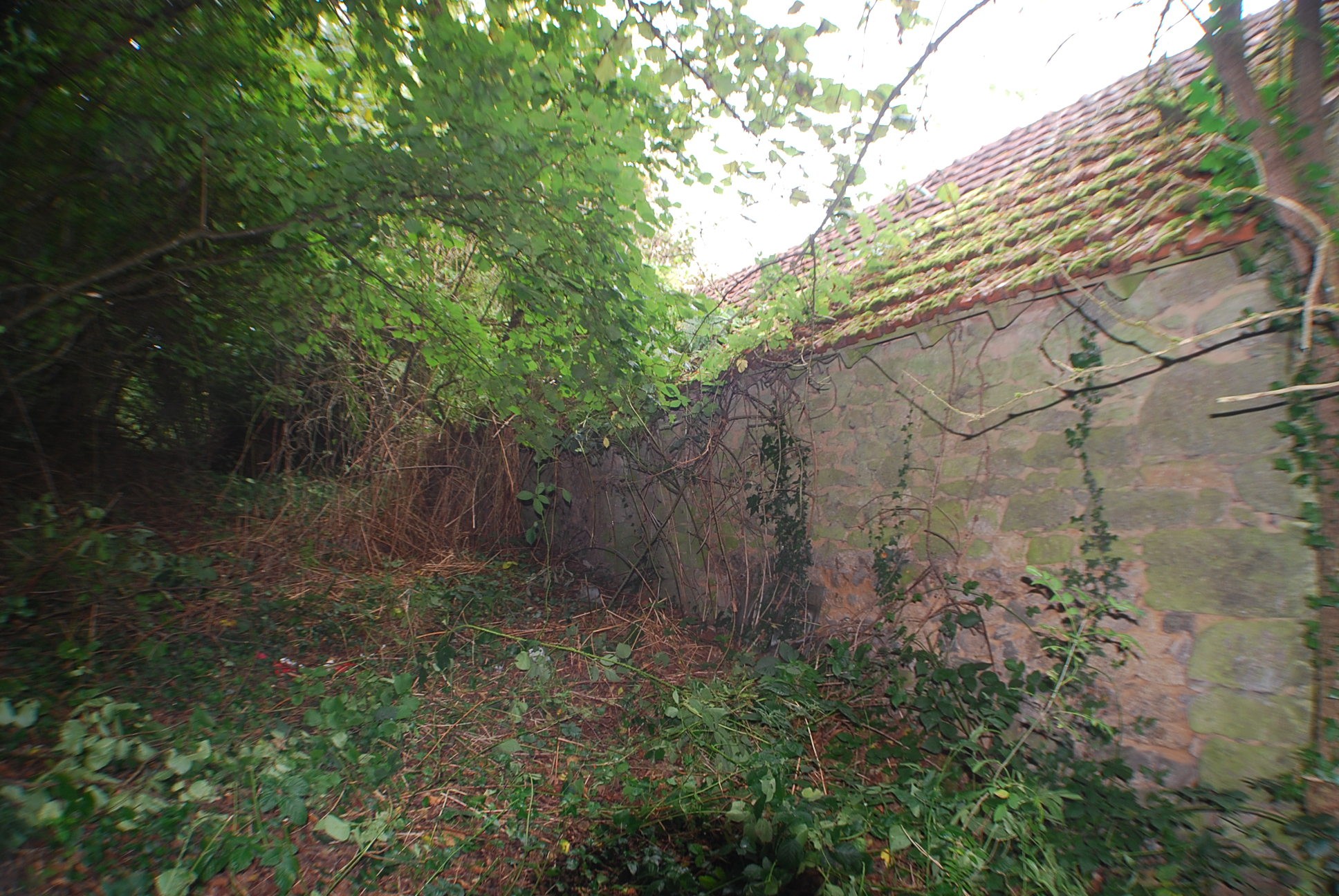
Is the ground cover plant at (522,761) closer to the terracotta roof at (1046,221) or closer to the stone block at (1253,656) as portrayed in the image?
the stone block at (1253,656)

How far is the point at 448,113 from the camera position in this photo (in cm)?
268

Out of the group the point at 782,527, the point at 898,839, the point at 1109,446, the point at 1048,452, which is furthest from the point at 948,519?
the point at 898,839

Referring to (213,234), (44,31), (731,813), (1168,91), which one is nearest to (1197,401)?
(1168,91)

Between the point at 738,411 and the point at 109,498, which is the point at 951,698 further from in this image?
the point at 109,498

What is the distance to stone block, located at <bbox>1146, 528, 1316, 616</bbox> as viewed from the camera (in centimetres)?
220

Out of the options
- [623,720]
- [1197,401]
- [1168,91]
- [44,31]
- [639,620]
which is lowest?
[623,720]

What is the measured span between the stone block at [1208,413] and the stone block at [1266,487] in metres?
0.06

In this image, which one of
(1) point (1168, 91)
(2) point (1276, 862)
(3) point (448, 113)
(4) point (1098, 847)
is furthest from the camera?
(1) point (1168, 91)

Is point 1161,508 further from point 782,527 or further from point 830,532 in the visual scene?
point 782,527

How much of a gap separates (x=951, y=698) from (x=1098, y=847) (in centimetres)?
87

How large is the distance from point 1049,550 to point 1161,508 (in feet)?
1.65

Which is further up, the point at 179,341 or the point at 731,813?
the point at 179,341

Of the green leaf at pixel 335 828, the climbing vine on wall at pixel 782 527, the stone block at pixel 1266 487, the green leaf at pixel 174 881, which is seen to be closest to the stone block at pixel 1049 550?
the stone block at pixel 1266 487

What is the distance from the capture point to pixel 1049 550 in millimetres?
2904
